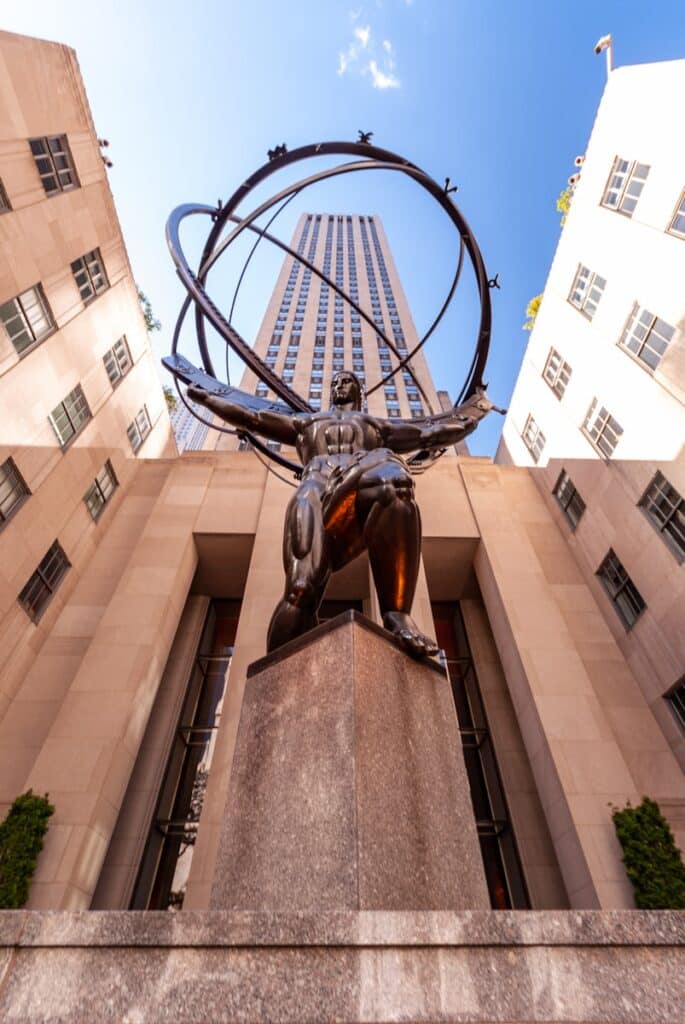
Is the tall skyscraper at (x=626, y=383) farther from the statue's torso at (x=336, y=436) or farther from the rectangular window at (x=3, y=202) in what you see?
the rectangular window at (x=3, y=202)

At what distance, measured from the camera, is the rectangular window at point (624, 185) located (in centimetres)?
1471

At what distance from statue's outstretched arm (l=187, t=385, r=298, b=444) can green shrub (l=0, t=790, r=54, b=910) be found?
716 centimetres

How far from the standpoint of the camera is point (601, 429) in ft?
47.4

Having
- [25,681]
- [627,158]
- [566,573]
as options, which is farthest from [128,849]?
[627,158]

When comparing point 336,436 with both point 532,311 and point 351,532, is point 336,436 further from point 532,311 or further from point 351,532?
point 532,311

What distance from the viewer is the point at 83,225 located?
14.9 m

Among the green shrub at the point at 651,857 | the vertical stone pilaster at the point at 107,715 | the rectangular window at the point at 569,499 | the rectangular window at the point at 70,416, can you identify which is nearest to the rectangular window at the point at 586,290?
the rectangular window at the point at 569,499

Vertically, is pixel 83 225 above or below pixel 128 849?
above

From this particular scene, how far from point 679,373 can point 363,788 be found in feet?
41.9

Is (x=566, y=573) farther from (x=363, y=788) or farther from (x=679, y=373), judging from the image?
(x=363, y=788)

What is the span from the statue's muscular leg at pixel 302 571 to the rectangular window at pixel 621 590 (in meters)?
9.97

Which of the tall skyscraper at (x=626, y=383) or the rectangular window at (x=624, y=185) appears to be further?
the rectangular window at (x=624, y=185)

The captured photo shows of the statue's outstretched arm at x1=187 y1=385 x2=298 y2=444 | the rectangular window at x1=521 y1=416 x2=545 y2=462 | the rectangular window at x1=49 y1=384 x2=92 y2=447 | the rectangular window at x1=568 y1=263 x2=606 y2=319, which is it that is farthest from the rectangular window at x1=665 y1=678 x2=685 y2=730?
the rectangular window at x1=49 y1=384 x2=92 y2=447

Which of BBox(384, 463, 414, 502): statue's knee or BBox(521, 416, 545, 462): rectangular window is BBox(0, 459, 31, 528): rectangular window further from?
BBox(521, 416, 545, 462): rectangular window
